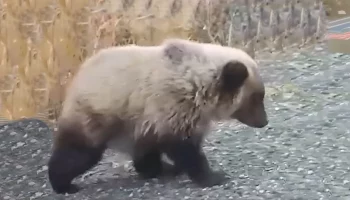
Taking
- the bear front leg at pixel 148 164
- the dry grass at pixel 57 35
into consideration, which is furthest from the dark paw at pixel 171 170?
the dry grass at pixel 57 35

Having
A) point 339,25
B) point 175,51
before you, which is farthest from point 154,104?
point 339,25

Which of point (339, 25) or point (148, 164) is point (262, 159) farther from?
point (339, 25)

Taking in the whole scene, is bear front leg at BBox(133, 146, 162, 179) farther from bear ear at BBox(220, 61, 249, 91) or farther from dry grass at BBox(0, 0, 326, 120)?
dry grass at BBox(0, 0, 326, 120)

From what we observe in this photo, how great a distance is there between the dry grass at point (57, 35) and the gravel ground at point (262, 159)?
294mm

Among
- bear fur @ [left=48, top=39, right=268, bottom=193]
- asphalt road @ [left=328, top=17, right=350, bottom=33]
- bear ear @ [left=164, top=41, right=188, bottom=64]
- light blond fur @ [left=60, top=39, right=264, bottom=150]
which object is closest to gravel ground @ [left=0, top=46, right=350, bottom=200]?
bear fur @ [left=48, top=39, right=268, bottom=193]

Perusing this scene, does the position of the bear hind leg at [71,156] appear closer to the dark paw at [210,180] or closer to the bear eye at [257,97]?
the dark paw at [210,180]

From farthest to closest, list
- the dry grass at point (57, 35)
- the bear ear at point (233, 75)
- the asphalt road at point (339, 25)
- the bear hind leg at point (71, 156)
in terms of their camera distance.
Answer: the asphalt road at point (339, 25), the dry grass at point (57, 35), the bear hind leg at point (71, 156), the bear ear at point (233, 75)

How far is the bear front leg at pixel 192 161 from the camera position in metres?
3.02

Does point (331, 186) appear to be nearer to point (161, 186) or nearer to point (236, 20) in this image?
point (161, 186)

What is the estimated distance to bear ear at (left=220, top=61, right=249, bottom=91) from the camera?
2.97 meters

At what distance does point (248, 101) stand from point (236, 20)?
8.50 ft

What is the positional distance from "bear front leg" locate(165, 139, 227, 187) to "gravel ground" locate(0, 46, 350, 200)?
0.15 ft

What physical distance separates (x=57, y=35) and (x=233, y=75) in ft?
6.28

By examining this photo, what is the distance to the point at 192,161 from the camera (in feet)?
10.1
